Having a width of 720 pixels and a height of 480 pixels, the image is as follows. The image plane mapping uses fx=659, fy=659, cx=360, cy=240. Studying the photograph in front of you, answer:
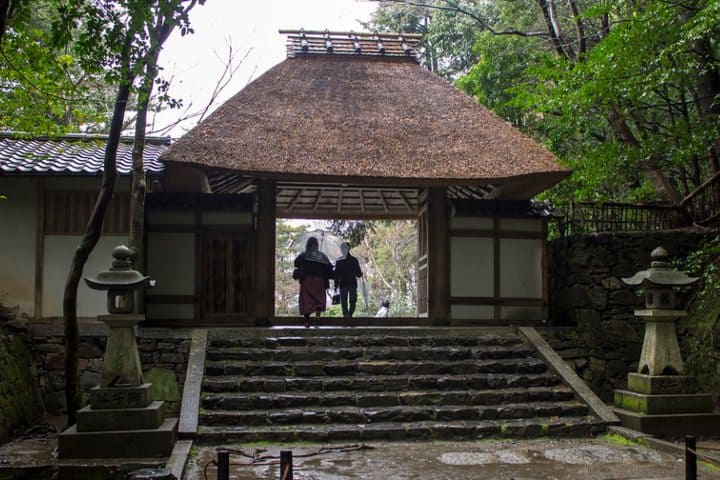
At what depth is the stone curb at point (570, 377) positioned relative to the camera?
25.9 ft

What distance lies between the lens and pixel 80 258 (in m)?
7.64

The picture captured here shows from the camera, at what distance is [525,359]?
9.31m

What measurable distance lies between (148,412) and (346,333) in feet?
11.5

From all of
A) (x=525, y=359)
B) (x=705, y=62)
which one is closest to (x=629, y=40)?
(x=705, y=62)

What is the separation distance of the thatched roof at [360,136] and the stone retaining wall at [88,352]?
2553 millimetres

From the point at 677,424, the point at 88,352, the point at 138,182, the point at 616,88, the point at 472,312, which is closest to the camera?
the point at 677,424

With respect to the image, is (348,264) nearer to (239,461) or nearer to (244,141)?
(244,141)

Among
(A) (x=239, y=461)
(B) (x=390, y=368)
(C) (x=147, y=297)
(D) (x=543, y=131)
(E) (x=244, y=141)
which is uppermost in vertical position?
(D) (x=543, y=131)

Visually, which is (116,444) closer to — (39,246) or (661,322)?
(39,246)

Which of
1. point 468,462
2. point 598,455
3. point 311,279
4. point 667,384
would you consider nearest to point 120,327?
point 468,462

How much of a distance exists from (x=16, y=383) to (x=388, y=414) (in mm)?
4941

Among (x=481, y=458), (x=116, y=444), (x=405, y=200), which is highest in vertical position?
(x=405, y=200)

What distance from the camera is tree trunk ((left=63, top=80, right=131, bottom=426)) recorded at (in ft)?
25.0

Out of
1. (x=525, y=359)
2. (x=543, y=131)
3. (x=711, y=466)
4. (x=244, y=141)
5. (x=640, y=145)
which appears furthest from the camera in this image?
(x=543, y=131)
